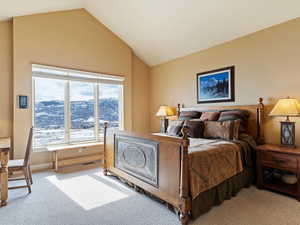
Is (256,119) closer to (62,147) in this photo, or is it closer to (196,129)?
(196,129)

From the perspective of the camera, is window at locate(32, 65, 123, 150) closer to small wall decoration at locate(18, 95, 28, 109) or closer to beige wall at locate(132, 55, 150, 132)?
small wall decoration at locate(18, 95, 28, 109)

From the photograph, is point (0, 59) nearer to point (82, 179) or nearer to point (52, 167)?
point (52, 167)

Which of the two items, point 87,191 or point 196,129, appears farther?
point 196,129

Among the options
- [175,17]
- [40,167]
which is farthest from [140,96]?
[40,167]

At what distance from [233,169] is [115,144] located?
186 centimetres

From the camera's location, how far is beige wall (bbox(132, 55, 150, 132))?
5.34 meters

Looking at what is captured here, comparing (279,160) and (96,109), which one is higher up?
(96,109)

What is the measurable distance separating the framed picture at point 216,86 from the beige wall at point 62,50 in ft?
6.58

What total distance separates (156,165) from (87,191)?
123 cm

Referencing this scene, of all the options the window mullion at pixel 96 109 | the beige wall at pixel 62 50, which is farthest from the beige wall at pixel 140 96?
the window mullion at pixel 96 109

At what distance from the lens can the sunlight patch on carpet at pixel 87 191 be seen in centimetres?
236

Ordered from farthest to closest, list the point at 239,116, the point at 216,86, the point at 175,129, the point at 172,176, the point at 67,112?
the point at 67,112 → the point at 216,86 → the point at 175,129 → the point at 239,116 → the point at 172,176

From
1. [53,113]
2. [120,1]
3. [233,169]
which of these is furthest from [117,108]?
[233,169]

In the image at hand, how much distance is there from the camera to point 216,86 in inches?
151
